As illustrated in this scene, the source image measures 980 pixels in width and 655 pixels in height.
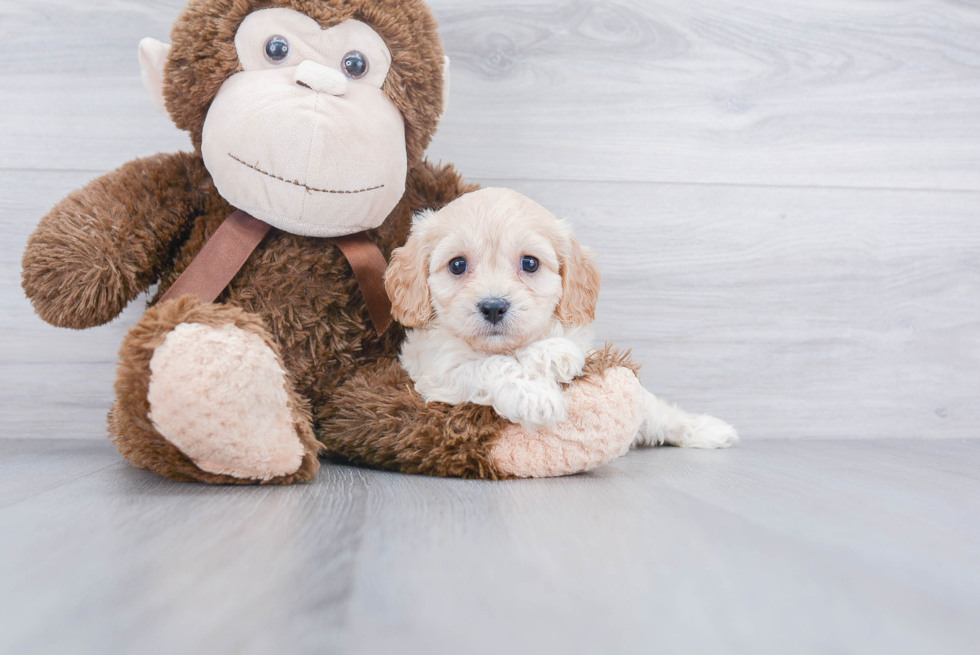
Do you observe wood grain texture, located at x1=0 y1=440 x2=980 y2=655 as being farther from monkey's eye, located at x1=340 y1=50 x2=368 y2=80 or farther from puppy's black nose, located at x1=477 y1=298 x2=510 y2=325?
monkey's eye, located at x1=340 y1=50 x2=368 y2=80

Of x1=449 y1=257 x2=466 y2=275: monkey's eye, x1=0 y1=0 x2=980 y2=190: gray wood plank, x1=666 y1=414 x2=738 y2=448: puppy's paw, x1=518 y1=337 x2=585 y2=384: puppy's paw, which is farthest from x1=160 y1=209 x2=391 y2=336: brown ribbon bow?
x1=666 y1=414 x2=738 y2=448: puppy's paw

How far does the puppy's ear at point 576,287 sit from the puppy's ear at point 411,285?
20 centimetres

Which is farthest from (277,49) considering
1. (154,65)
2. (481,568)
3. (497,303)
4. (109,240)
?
(481,568)

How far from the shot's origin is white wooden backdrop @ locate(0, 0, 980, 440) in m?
1.29

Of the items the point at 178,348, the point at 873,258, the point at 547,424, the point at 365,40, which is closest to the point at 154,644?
the point at 178,348

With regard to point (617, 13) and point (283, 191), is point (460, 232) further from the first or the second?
point (617, 13)

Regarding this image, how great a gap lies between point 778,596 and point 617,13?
1.20 m

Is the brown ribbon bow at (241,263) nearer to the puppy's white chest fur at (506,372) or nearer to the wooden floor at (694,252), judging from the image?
the puppy's white chest fur at (506,372)

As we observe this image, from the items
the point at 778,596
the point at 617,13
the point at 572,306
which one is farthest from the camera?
the point at 617,13

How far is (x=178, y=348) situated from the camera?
73cm

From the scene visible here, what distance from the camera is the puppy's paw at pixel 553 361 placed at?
88 centimetres

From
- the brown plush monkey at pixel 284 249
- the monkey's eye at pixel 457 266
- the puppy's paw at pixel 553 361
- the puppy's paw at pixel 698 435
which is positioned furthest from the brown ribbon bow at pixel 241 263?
the puppy's paw at pixel 698 435

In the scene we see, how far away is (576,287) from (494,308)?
16cm

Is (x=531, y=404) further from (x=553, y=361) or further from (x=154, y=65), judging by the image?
(x=154, y=65)
